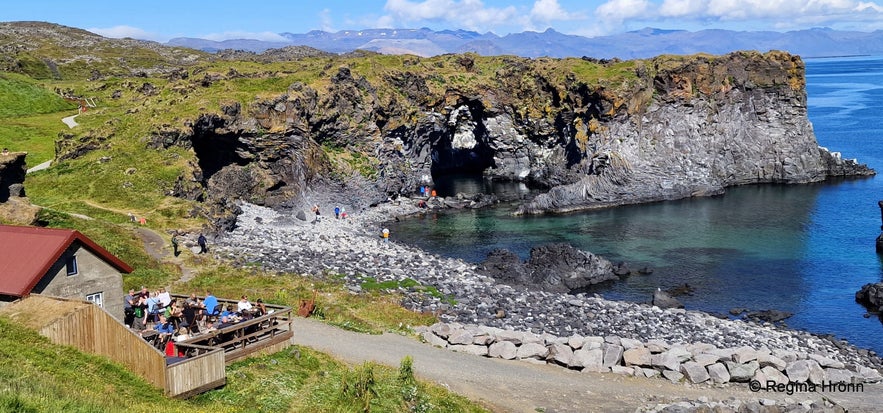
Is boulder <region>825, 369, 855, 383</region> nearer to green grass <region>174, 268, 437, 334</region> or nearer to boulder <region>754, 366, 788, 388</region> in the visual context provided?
boulder <region>754, 366, 788, 388</region>

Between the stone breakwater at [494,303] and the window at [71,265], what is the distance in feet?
72.2

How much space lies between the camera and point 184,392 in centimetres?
2128

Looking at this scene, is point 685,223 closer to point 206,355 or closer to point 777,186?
point 777,186

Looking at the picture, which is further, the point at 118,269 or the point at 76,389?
the point at 118,269

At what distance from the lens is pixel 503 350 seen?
111ft

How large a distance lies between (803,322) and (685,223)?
101 feet

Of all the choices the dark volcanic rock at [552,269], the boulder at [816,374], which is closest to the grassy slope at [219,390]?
the boulder at [816,374]

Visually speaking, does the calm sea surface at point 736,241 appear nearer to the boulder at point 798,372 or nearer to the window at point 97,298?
the boulder at point 798,372

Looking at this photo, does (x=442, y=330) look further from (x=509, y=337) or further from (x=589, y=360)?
(x=589, y=360)

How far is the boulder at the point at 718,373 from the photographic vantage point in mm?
31344

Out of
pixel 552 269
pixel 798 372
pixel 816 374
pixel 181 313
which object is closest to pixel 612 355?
pixel 798 372

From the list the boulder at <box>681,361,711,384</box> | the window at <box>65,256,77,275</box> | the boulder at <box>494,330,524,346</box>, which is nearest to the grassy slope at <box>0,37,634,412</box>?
the window at <box>65,256,77,275</box>

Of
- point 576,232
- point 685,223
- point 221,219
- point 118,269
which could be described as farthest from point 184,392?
point 685,223

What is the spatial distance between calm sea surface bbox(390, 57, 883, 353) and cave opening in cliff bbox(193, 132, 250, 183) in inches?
747
